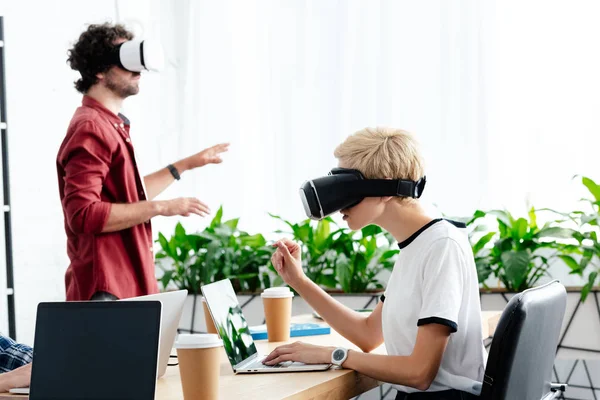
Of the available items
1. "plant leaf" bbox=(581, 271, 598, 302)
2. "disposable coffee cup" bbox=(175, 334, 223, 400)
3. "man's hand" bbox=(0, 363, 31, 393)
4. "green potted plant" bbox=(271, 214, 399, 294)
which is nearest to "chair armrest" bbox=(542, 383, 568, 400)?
"disposable coffee cup" bbox=(175, 334, 223, 400)

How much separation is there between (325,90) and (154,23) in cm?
118

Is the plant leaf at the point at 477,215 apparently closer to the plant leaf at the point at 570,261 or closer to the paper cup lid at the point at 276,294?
the plant leaf at the point at 570,261

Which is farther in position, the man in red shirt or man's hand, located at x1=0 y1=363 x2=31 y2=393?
the man in red shirt

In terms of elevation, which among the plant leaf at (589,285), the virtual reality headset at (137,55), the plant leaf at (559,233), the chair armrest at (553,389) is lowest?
the chair armrest at (553,389)

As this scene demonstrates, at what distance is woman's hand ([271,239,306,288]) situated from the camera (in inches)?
83.9

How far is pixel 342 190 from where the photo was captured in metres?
1.88

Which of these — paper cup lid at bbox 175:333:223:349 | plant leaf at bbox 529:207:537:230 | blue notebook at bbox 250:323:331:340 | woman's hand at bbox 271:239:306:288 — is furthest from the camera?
plant leaf at bbox 529:207:537:230

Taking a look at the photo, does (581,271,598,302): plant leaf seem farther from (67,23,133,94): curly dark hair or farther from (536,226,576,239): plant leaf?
(67,23,133,94): curly dark hair

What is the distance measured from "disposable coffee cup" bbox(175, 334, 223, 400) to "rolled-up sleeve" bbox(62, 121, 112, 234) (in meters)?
1.21

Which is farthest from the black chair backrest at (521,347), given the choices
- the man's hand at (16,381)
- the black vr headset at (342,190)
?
the man's hand at (16,381)

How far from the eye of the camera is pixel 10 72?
3.88m

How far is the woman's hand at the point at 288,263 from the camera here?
2.13m

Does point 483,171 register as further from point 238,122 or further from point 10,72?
point 10,72

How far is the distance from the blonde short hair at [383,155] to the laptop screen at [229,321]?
44 cm
